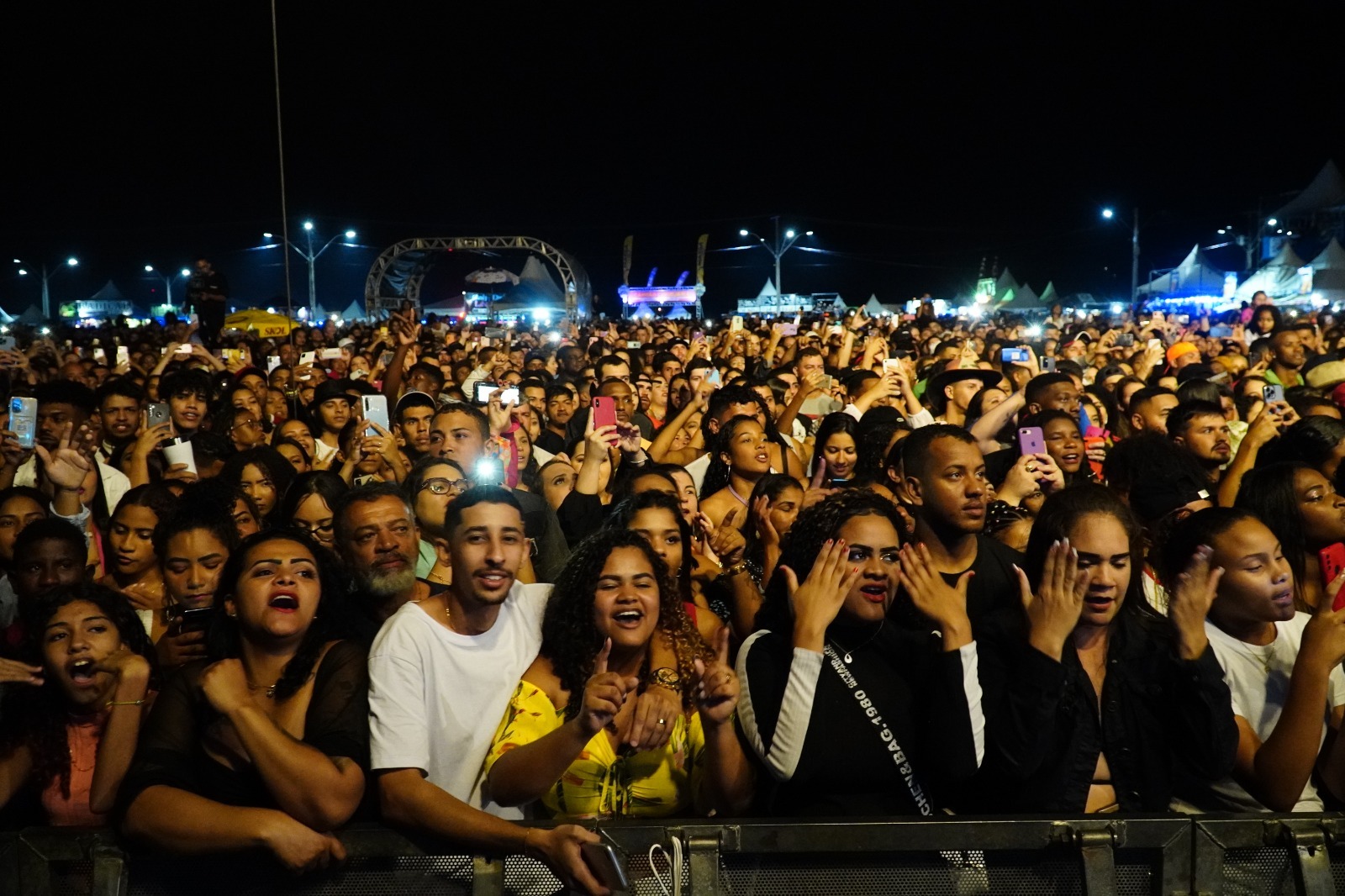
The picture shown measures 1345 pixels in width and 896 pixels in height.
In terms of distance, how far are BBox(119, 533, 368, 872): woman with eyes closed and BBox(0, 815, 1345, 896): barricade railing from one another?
12 cm

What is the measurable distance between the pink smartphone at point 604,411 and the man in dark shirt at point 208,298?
838 centimetres

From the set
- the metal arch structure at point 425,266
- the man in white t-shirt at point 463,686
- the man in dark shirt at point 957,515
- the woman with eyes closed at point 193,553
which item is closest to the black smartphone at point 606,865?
the man in white t-shirt at point 463,686

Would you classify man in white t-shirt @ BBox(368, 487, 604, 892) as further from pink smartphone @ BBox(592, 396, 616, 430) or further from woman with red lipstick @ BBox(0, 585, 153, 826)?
Result: pink smartphone @ BBox(592, 396, 616, 430)

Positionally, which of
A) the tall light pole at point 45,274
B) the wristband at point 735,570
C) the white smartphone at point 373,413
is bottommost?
the wristband at point 735,570

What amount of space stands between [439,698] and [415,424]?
14.1ft

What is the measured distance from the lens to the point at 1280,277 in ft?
95.8

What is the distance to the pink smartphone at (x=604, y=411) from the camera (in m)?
6.65

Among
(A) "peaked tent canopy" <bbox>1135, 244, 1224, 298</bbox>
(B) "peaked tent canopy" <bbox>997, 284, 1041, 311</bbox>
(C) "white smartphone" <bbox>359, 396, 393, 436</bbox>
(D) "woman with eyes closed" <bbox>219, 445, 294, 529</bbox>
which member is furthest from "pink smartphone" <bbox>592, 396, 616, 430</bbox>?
(B) "peaked tent canopy" <bbox>997, 284, 1041, 311</bbox>

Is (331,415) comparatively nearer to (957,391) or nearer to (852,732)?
(957,391)

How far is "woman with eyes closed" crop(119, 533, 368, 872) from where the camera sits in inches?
110

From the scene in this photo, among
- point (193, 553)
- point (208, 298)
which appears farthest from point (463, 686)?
point (208, 298)

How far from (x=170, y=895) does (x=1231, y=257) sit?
8960 cm

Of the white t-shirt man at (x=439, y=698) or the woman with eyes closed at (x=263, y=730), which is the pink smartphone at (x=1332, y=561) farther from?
the woman with eyes closed at (x=263, y=730)

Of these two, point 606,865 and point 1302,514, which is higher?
point 1302,514
